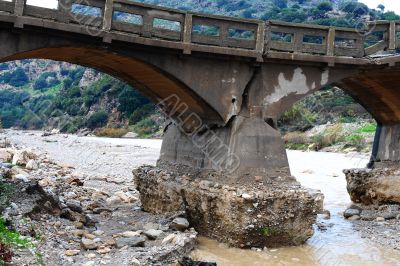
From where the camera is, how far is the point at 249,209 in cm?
1033

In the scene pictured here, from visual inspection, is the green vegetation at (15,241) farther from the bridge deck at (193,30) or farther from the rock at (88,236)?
the bridge deck at (193,30)

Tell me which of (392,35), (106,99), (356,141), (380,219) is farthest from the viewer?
(106,99)

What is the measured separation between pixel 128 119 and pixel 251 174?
54.3m

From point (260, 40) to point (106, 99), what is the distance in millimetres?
60389

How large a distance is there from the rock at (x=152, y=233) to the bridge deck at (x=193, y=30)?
4093 millimetres

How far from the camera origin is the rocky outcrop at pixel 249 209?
10.4m

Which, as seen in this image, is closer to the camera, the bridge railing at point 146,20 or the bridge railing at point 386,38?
the bridge railing at point 146,20

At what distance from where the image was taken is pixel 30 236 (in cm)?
791

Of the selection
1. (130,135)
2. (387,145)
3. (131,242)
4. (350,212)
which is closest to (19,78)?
(130,135)

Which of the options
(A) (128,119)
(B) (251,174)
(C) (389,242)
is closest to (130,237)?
(B) (251,174)

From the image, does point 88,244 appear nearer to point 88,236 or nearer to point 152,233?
point 88,236

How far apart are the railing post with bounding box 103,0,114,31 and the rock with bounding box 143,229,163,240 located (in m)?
4.46

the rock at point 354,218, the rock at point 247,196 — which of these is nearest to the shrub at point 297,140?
the rock at point 354,218

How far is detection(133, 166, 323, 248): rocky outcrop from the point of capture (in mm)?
10352
